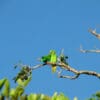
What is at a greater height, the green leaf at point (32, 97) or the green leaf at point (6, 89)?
the green leaf at point (6, 89)

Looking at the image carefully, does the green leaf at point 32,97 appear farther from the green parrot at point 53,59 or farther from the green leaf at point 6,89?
the green parrot at point 53,59

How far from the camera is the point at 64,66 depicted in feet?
32.0

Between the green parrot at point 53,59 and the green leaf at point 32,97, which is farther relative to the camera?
the green parrot at point 53,59

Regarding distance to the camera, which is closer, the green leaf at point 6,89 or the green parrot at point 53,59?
the green leaf at point 6,89

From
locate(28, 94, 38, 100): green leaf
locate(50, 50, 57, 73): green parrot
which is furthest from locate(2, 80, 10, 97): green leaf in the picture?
locate(50, 50, 57, 73): green parrot

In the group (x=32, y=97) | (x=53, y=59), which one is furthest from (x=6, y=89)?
(x=53, y=59)

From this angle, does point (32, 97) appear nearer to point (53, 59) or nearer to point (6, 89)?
point (6, 89)

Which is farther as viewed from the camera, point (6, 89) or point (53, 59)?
point (53, 59)

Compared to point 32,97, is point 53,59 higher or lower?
higher

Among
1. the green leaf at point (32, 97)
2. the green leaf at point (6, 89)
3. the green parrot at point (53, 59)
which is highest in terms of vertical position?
the green parrot at point (53, 59)

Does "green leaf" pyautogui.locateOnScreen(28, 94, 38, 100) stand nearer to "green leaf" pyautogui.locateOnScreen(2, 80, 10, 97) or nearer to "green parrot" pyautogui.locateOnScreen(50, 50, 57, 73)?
"green leaf" pyautogui.locateOnScreen(2, 80, 10, 97)

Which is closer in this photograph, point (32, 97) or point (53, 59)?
point (32, 97)

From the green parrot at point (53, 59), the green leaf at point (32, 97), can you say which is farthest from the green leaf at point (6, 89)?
the green parrot at point (53, 59)

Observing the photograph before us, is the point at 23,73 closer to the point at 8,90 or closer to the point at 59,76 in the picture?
the point at 59,76
